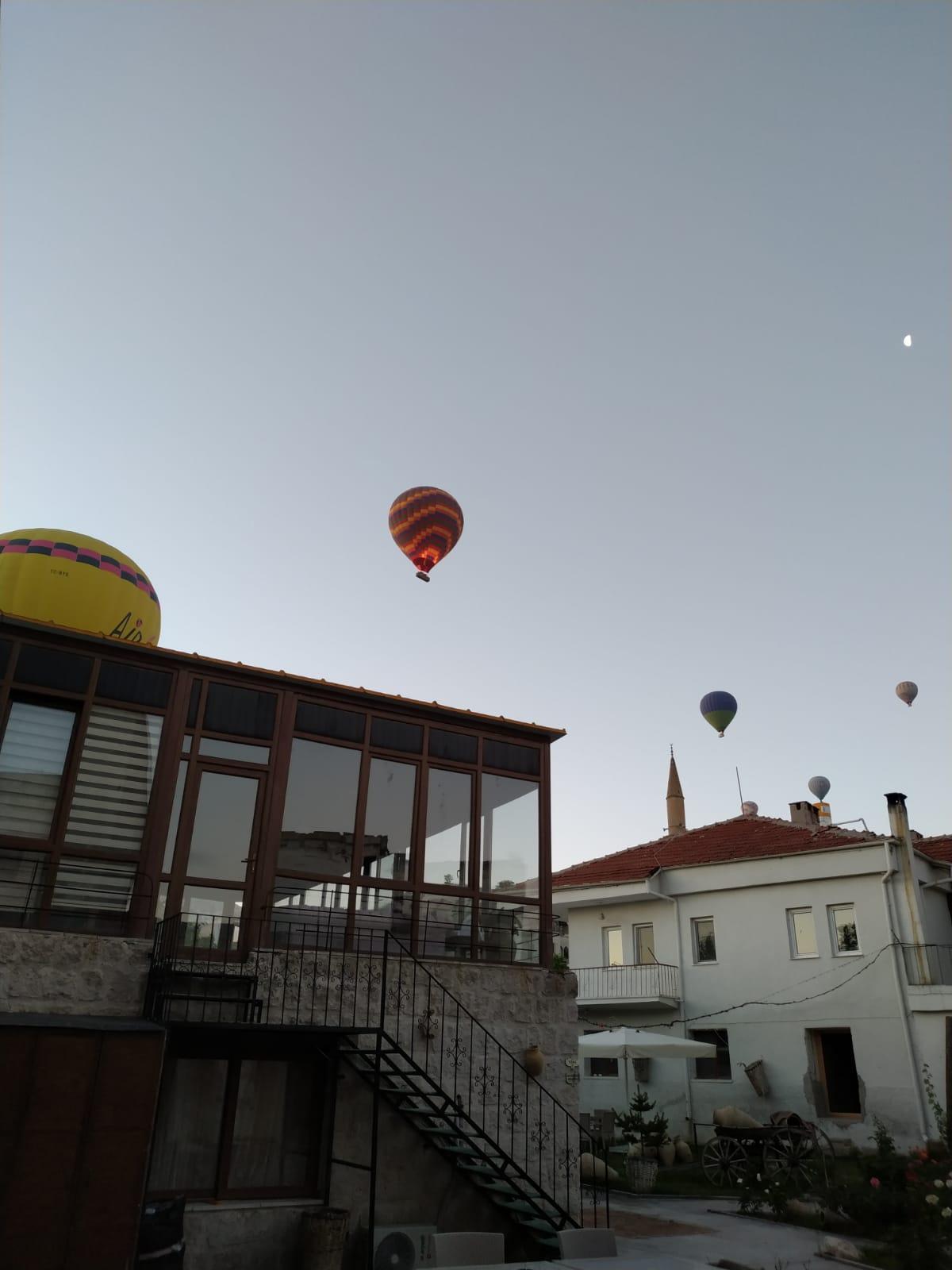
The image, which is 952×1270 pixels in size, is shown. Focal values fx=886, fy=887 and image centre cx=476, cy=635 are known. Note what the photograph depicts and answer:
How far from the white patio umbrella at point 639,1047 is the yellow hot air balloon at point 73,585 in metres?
10.5

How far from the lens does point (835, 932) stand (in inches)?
792

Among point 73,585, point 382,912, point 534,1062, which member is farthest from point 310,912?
point 73,585

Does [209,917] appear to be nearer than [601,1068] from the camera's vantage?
Yes

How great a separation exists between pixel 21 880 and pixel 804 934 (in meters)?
17.7

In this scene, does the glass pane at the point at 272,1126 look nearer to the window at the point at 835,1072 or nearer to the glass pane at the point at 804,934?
the window at the point at 835,1072

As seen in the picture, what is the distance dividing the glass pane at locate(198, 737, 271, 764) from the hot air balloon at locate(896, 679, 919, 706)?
27.4 meters

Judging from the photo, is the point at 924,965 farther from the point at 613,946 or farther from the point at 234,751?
the point at 234,751

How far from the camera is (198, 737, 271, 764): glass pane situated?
33.2ft

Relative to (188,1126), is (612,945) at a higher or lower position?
higher

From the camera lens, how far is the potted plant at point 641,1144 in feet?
48.2

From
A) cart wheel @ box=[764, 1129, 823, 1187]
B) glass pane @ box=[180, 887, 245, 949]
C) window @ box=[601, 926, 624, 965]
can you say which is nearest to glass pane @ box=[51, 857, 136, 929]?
glass pane @ box=[180, 887, 245, 949]

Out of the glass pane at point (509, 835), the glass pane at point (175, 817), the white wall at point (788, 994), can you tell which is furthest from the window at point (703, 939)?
the glass pane at point (175, 817)

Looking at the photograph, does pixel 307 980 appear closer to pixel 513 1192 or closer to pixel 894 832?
pixel 513 1192

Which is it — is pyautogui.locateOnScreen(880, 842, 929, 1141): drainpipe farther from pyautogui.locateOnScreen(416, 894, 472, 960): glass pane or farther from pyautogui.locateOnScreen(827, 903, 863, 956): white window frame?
pyautogui.locateOnScreen(416, 894, 472, 960): glass pane
